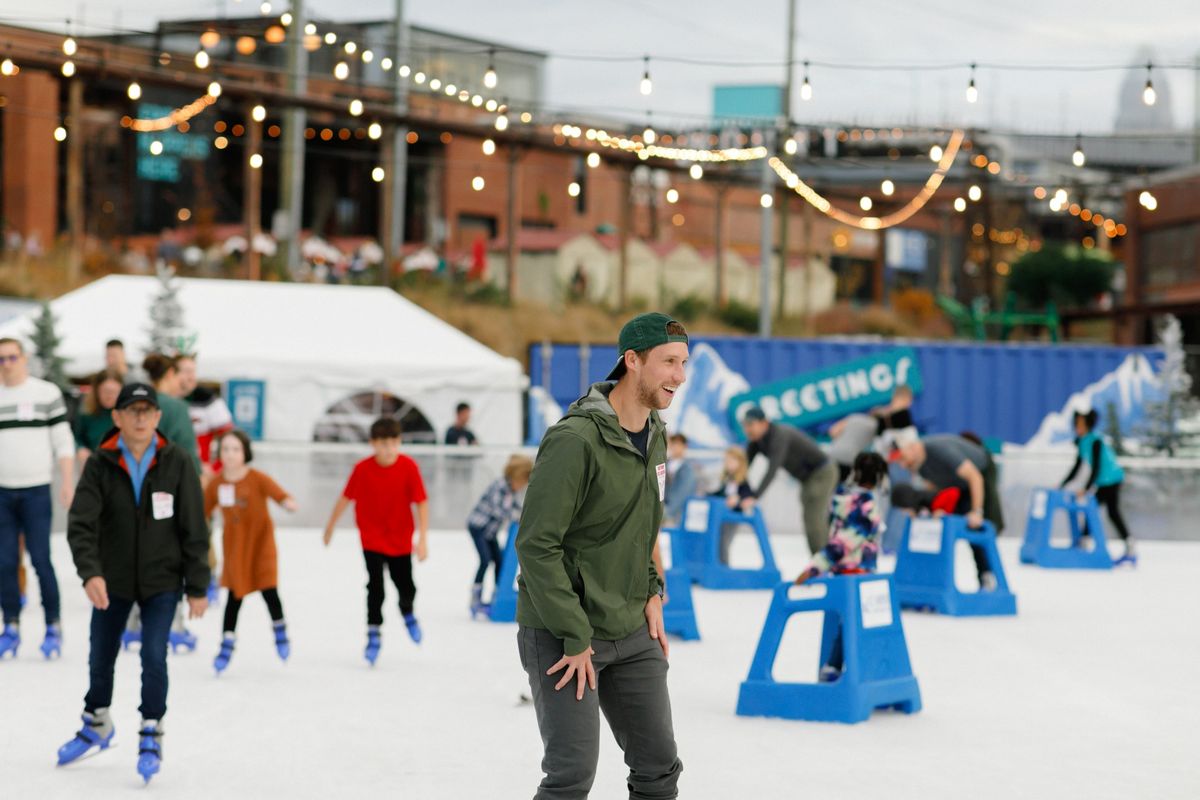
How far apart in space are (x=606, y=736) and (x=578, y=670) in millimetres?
3000

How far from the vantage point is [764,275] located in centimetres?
3144

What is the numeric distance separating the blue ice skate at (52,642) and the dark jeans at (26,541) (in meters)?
0.04

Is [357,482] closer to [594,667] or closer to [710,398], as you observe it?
[594,667]

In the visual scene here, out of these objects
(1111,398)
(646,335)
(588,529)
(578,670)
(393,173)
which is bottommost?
(1111,398)

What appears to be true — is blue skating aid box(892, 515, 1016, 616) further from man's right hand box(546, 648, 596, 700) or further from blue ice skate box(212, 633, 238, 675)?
man's right hand box(546, 648, 596, 700)

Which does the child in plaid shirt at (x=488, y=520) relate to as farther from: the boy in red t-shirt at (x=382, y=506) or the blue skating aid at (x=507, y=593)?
the boy in red t-shirt at (x=382, y=506)

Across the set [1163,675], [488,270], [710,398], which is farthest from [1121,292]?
[1163,675]

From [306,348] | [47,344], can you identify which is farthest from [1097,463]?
[306,348]

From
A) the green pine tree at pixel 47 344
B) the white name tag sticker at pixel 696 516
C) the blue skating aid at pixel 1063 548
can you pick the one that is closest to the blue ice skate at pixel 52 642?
the white name tag sticker at pixel 696 516

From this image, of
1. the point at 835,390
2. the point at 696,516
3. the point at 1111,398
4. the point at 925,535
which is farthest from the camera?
the point at 1111,398

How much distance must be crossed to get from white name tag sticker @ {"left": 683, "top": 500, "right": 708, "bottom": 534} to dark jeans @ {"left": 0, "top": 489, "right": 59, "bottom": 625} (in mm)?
5832

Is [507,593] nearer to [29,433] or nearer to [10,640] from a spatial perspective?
[10,640]

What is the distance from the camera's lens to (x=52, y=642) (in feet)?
28.0

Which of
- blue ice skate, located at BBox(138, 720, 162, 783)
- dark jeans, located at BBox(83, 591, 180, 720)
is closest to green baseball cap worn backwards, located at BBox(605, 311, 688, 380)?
dark jeans, located at BBox(83, 591, 180, 720)
